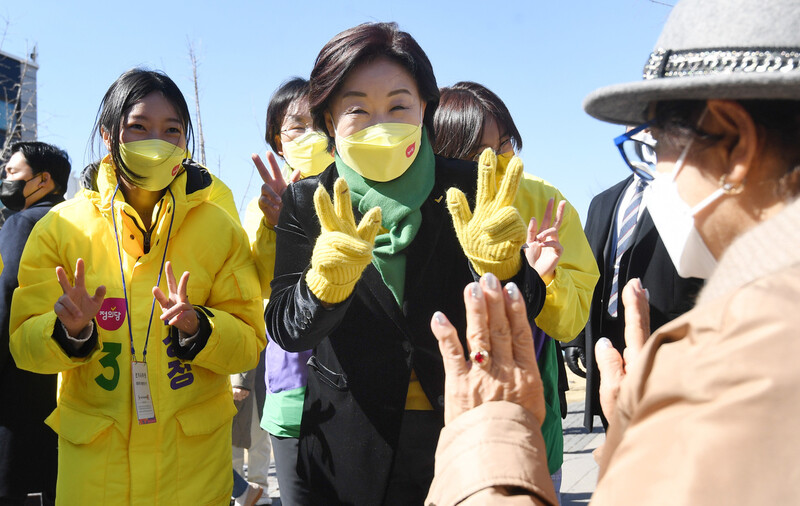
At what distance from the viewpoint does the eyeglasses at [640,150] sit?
144 centimetres

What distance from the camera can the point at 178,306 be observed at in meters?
2.60

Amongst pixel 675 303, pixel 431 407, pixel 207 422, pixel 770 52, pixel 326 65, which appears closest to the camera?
pixel 770 52

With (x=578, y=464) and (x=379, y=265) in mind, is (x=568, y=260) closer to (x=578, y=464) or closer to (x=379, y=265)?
(x=379, y=265)

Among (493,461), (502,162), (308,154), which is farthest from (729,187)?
(308,154)

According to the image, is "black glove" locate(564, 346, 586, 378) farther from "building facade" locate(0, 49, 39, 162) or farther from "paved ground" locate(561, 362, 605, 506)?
"building facade" locate(0, 49, 39, 162)

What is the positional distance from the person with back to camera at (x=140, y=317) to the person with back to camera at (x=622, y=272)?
5.70ft

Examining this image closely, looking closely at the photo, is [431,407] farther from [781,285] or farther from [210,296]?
[781,285]

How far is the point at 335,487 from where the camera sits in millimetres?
2328

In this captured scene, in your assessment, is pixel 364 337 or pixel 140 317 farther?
pixel 140 317

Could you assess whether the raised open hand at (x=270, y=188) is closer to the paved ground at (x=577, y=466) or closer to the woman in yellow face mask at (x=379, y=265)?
the woman in yellow face mask at (x=379, y=265)

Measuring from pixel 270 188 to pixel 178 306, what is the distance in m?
0.67

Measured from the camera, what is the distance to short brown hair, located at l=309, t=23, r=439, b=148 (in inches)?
95.8

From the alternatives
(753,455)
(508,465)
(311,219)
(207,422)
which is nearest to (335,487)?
(207,422)

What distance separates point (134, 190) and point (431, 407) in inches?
61.8
